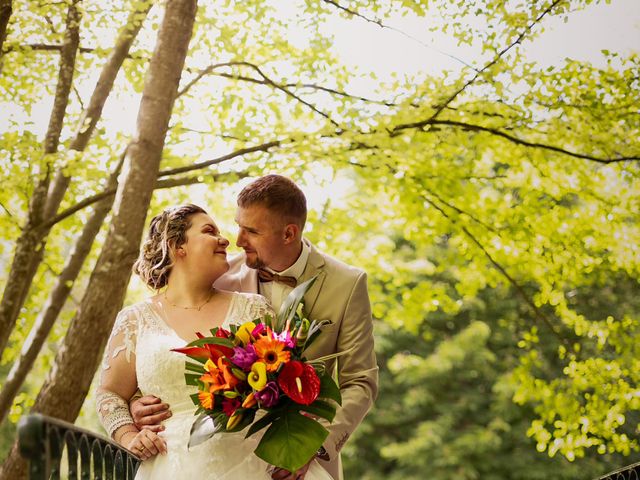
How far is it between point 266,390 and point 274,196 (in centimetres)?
75

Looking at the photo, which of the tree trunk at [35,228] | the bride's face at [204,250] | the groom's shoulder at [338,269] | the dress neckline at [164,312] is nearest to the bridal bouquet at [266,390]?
the dress neckline at [164,312]

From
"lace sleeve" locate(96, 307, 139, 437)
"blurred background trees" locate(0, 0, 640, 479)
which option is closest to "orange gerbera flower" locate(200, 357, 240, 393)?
"lace sleeve" locate(96, 307, 139, 437)

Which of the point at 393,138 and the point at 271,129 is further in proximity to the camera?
the point at 271,129

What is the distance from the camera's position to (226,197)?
25.1 feet

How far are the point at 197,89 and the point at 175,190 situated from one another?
114cm

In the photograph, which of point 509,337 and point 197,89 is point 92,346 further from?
point 509,337

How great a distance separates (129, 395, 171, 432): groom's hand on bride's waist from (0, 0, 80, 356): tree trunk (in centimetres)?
314

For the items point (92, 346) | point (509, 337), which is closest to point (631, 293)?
point (509, 337)

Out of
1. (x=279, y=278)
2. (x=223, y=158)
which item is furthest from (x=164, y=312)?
(x=223, y=158)

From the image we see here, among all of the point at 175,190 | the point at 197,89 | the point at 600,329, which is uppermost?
the point at 197,89

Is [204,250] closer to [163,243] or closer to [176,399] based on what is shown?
[163,243]

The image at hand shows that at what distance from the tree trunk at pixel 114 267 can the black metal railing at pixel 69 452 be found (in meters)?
1.48

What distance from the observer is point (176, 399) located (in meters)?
2.12

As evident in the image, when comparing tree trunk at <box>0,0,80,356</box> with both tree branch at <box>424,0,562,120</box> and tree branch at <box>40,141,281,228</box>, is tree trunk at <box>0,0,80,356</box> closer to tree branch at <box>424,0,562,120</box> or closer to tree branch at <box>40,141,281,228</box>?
tree branch at <box>40,141,281,228</box>
